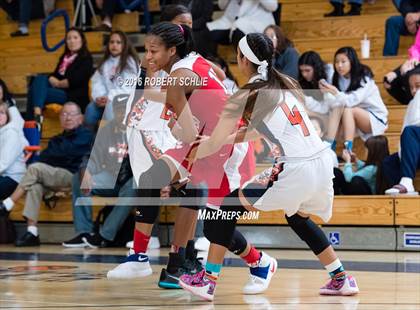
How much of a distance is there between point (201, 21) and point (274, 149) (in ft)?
15.4

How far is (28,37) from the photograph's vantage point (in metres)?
10.8

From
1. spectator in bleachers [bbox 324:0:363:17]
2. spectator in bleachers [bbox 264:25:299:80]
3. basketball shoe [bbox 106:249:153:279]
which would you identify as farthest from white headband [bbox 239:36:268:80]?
spectator in bleachers [bbox 324:0:363:17]

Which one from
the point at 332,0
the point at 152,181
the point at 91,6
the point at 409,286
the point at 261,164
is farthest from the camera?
the point at 91,6

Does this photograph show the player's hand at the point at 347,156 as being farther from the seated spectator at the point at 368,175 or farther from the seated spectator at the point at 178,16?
the seated spectator at the point at 178,16

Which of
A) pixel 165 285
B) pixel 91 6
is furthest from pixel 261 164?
pixel 91 6

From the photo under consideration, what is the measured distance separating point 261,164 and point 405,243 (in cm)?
135

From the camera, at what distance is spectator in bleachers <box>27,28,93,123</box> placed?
354 inches

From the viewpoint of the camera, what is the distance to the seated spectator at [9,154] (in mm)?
8188

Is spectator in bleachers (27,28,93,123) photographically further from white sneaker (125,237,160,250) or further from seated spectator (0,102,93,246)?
white sneaker (125,237,160,250)

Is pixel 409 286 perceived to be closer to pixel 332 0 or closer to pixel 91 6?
pixel 332 0

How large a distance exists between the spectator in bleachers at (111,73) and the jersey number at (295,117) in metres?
3.43

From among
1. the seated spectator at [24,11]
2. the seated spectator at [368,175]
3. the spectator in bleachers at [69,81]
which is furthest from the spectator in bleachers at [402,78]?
the seated spectator at [24,11]

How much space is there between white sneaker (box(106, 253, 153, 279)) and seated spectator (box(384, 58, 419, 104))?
3.65m

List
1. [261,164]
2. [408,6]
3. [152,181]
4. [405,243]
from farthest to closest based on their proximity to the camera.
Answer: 1. [408,6]
2. [261,164]
3. [405,243]
4. [152,181]
